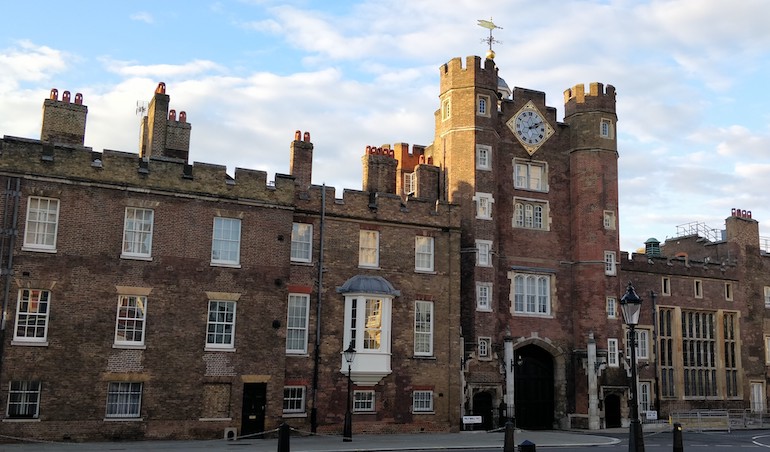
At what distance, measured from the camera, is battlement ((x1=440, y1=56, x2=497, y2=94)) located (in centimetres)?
3975

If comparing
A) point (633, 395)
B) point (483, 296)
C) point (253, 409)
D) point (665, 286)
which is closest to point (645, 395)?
point (665, 286)

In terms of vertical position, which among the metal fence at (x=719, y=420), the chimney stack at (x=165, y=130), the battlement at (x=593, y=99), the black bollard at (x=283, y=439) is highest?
the battlement at (x=593, y=99)

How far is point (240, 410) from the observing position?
29453 mm

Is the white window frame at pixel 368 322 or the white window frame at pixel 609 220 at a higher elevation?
the white window frame at pixel 609 220

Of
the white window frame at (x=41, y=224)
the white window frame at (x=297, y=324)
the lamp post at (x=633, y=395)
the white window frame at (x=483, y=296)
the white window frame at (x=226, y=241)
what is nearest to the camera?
the lamp post at (x=633, y=395)

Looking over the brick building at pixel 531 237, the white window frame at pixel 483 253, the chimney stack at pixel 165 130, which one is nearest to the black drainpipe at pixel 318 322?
the chimney stack at pixel 165 130

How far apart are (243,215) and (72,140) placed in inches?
279

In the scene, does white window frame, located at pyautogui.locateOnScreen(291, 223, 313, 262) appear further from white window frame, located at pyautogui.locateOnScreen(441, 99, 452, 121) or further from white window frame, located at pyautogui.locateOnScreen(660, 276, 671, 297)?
white window frame, located at pyautogui.locateOnScreen(660, 276, 671, 297)

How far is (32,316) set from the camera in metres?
26.8

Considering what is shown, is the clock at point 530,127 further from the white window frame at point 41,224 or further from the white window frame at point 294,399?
the white window frame at point 41,224

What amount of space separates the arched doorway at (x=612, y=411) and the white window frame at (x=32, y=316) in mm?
27496

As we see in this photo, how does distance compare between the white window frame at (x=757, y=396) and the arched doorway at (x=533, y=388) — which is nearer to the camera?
the arched doorway at (x=533, y=388)

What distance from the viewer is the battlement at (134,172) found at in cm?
2723

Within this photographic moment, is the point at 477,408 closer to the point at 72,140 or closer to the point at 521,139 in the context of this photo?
the point at 521,139
